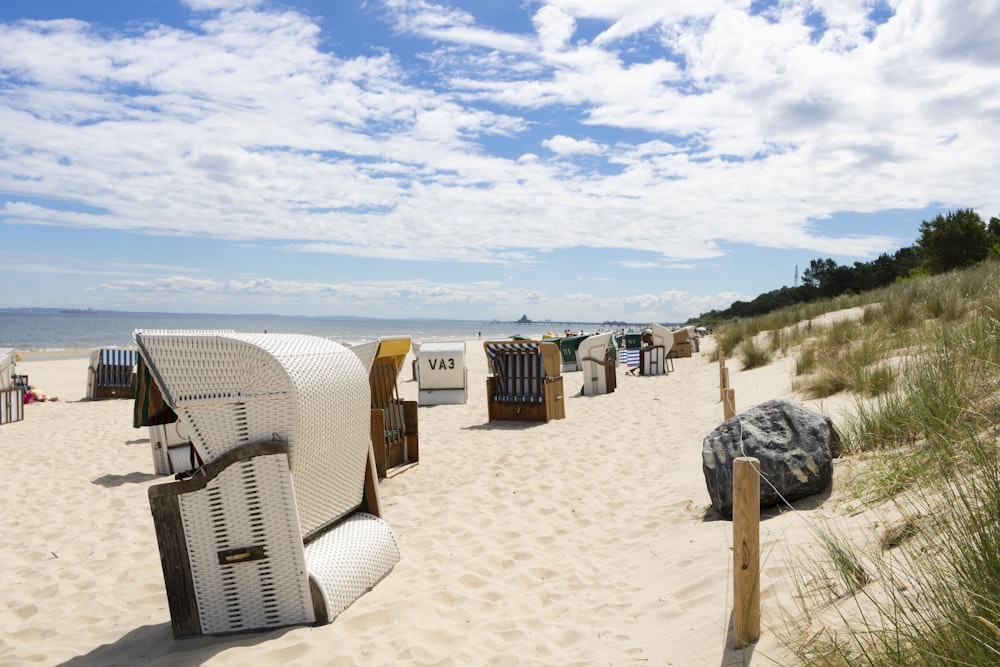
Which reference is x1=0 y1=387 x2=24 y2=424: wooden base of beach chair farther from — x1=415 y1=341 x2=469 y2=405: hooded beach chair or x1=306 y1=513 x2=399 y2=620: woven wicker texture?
x1=306 y1=513 x2=399 y2=620: woven wicker texture

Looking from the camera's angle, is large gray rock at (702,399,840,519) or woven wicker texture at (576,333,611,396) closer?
large gray rock at (702,399,840,519)

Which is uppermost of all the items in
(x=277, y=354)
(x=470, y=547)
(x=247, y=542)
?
(x=277, y=354)

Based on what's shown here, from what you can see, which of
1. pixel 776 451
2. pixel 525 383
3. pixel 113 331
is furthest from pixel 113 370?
pixel 113 331

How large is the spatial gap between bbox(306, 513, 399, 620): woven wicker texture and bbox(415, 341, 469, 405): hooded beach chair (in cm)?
812

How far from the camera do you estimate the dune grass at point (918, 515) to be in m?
1.97

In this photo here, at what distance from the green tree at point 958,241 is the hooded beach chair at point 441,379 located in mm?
23529

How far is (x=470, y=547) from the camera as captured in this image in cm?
462

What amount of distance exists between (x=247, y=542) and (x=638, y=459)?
16.1ft

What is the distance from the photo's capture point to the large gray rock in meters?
4.32

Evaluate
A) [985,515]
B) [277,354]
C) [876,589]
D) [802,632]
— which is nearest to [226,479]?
[277,354]

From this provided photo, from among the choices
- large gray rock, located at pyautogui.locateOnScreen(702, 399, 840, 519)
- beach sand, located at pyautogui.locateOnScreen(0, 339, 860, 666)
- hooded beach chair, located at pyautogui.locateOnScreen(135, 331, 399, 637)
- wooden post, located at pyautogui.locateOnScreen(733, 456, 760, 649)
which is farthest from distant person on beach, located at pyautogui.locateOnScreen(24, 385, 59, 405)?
wooden post, located at pyautogui.locateOnScreen(733, 456, 760, 649)

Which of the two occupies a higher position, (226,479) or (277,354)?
(277,354)

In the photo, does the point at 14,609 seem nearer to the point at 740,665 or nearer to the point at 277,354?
the point at 277,354

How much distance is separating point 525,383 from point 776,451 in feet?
19.0
